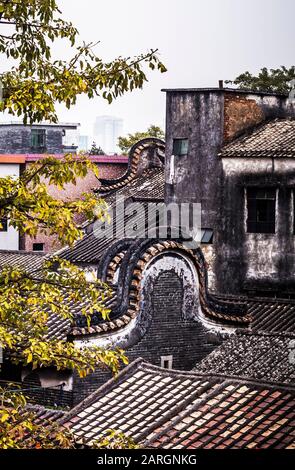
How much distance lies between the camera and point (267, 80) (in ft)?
164

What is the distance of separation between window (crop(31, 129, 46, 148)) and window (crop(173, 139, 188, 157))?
1853 centimetres

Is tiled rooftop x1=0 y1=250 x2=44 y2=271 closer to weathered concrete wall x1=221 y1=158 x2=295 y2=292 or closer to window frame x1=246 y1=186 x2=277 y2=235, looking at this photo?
weathered concrete wall x1=221 y1=158 x2=295 y2=292

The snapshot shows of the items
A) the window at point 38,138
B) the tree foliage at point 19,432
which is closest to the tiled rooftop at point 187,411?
the tree foliage at point 19,432

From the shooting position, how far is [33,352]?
12.0 m

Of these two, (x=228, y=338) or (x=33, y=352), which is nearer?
(x=33, y=352)

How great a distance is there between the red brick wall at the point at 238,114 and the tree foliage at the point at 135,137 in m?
20.1

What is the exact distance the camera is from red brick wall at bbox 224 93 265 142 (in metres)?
33.4

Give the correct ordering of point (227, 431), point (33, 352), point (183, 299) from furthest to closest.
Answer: point (183, 299) < point (227, 431) < point (33, 352)

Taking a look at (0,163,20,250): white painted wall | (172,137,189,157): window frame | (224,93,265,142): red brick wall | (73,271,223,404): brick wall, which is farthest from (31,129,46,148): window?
(73,271,223,404): brick wall

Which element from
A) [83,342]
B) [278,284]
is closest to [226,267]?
[278,284]

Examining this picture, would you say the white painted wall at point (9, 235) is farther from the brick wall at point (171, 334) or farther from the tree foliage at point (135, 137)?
the brick wall at point (171, 334)

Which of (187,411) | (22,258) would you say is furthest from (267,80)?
(187,411)

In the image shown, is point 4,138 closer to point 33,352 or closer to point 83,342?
point 83,342

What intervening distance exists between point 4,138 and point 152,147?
13.1 metres
